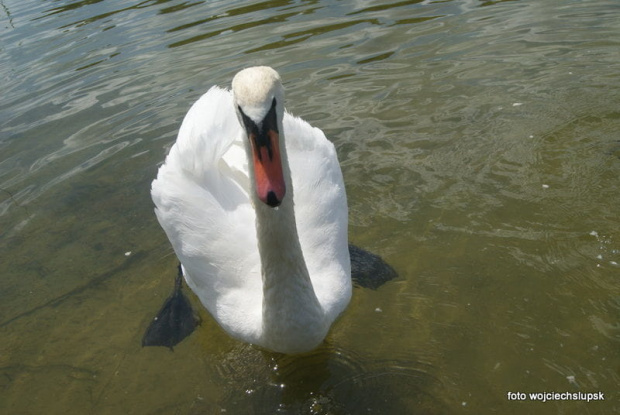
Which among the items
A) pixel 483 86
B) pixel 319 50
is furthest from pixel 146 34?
pixel 483 86

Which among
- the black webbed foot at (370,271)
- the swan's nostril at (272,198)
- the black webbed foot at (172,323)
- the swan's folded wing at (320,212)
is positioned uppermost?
the swan's nostril at (272,198)

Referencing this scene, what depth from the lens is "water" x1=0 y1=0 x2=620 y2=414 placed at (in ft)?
13.3

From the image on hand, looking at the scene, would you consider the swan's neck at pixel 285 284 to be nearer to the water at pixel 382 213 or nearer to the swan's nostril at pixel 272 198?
the water at pixel 382 213

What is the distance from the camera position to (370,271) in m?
4.88

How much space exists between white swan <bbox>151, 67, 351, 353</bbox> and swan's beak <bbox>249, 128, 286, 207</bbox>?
0.20 m

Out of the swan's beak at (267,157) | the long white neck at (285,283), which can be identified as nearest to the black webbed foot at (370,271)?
the long white neck at (285,283)

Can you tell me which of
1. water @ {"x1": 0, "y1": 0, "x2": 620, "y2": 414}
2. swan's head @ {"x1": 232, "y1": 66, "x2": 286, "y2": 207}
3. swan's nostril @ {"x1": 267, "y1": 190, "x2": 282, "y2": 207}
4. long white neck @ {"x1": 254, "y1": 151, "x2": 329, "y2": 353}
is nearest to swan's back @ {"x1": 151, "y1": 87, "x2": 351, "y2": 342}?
long white neck @ {"x1": 254, "y1": 151, "x2": 329, "y2": 353}

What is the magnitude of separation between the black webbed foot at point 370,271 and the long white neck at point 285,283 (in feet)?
3.53

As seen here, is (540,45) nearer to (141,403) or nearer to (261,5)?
(261,5)

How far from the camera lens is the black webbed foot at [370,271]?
481cm

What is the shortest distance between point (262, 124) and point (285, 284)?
102 cm

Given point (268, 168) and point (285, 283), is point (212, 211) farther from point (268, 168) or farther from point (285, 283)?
point (268, 168)

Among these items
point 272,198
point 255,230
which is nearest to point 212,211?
point 255,230

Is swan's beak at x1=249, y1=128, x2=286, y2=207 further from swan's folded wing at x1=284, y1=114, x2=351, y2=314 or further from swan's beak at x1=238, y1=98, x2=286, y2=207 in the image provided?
swan's folded wing at x1=284, y1=114, x2=351, y2=314
